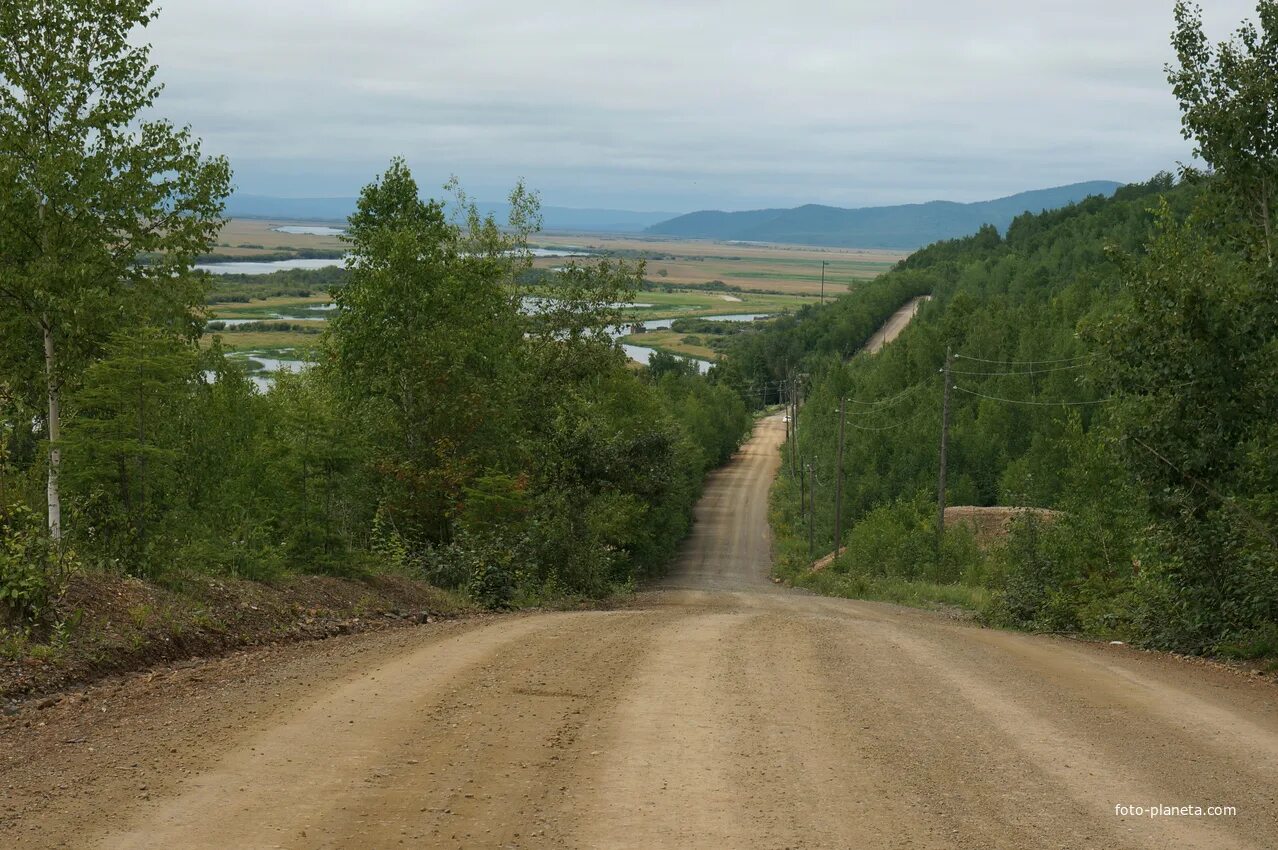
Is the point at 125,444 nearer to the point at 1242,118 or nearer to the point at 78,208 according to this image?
the point at 78,208

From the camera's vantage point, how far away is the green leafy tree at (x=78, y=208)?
583 inches

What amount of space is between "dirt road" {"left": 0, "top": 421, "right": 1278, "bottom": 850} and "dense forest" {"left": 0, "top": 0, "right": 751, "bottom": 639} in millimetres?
2838

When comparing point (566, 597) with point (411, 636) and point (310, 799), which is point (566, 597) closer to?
point (411, 636)

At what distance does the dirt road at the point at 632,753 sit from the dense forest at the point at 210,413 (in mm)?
2838

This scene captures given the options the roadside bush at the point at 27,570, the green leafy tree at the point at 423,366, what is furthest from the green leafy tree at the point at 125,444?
the green leafy tree at the point at 423,366

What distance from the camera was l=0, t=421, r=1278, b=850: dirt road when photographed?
675 centimetres

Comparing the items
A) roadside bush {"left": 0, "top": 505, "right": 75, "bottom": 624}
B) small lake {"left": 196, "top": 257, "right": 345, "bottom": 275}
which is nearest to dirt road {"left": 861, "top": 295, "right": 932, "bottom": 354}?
small lake {"left": 196, "top": 257, "right": 345, "bottom": 275}

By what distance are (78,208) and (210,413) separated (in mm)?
5834

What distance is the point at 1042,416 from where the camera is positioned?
2616 inches

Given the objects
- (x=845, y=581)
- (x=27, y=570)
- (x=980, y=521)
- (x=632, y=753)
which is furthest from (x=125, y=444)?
(x=980, y=521)

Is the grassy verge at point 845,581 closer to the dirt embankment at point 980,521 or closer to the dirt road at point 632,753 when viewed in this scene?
the dirt embankment at point 980,521

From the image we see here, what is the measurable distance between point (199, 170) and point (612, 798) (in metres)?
12.7

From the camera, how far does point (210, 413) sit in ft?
Answer: 67.1

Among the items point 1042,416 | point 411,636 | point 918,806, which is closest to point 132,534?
point 411,636
